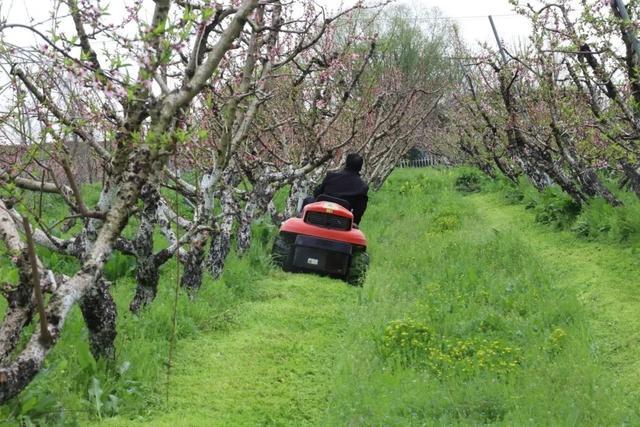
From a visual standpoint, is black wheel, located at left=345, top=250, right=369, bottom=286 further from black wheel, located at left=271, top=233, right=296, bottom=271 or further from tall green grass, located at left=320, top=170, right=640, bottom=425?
black wheel, located at left=271, top=233, right=296, bottom=271

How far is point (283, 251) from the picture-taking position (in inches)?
406

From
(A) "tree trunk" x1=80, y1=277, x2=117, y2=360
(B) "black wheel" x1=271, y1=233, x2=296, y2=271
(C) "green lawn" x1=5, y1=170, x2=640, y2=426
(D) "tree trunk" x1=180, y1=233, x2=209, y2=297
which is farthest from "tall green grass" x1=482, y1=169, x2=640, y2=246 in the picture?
(A) "tree trunk" x1=80, y1=277, x2=117, y2=360

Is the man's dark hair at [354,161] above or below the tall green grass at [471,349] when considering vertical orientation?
above

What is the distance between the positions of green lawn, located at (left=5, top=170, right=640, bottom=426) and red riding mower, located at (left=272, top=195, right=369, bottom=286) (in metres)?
0.25

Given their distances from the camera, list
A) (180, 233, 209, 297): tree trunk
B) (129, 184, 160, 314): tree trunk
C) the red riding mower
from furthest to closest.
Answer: the red riding mower → (180, 233, 209, 297): tree trunk → (129, 184, 160, 314): tree trunk

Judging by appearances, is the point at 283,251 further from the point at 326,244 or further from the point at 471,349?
the point at 471,349

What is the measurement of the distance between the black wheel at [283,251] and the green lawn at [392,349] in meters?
0.23

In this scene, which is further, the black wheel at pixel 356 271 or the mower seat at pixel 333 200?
the mower seat at pixel 333 200

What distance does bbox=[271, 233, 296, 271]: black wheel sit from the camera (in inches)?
396

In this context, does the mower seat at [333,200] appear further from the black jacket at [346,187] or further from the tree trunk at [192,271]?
the tree trunk at [192,271]

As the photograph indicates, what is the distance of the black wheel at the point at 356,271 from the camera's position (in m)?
9.79

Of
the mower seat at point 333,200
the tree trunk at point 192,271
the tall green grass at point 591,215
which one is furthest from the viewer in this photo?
the mower seat at point 333,200

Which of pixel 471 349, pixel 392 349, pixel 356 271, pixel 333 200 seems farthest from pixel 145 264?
pixel 333 200

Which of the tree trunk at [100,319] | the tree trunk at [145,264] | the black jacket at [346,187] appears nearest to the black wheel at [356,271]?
the black jacket at [346,187]
